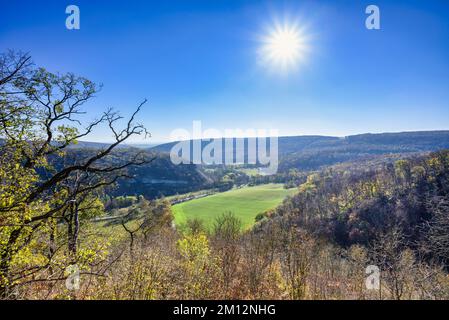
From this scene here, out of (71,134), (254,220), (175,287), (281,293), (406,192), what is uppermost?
(71,134)

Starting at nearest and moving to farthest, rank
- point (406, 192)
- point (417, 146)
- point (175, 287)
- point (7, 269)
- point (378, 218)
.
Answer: point (7, 269)
point (175, 287)
point (378, 218)
point (406, 192)
point (417, 146)

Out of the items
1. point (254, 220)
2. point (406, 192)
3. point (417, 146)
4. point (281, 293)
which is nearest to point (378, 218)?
point (406, 192)

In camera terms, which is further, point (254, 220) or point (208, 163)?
point (208, 163)
